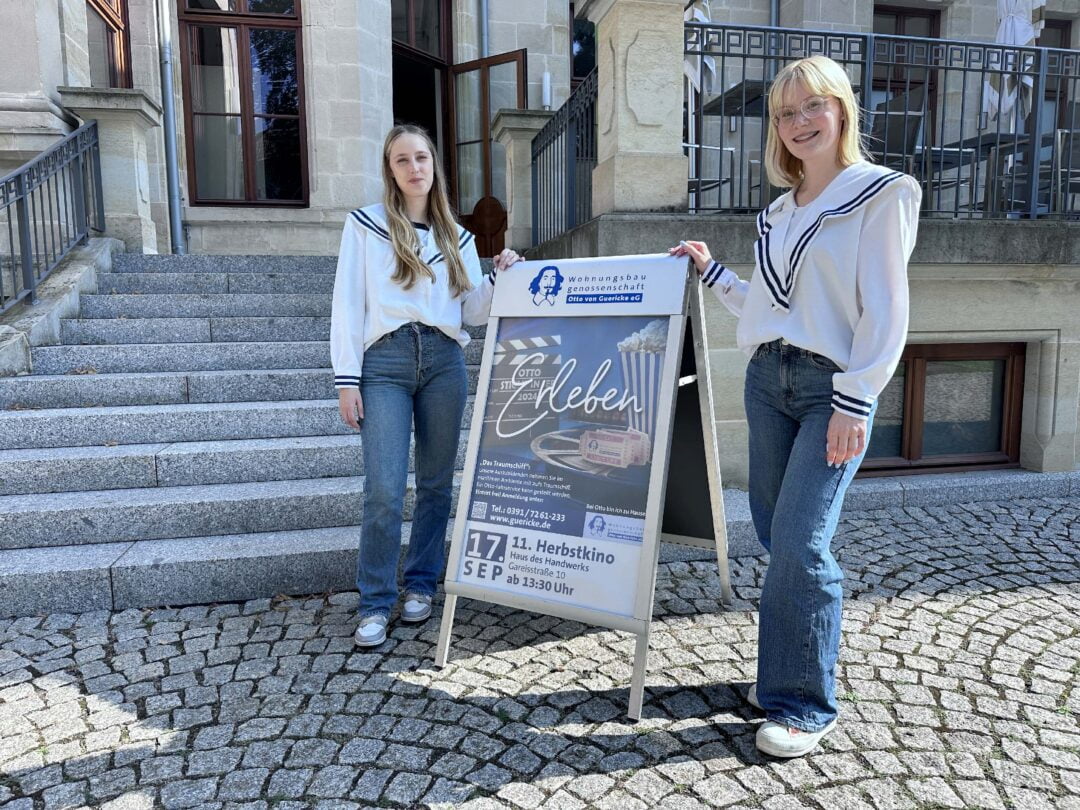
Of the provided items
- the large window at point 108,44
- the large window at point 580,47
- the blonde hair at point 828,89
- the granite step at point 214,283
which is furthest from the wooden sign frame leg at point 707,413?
the large window at point 580,47

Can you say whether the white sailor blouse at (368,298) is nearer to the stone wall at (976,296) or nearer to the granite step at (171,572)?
the granite step at (171,572)

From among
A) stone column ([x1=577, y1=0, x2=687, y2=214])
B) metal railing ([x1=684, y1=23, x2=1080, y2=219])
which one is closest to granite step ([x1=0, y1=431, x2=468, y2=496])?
stone column ([x1=577, y1=0, x2=687, y2=214])

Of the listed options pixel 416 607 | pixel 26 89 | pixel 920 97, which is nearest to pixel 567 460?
pixel 416 607

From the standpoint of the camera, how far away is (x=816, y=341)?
226 cm

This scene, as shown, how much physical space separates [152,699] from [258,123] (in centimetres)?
806

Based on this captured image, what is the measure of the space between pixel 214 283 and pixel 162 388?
5.38ft

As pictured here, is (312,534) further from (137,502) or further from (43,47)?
(43,47)

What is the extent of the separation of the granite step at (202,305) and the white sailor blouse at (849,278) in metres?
4.43

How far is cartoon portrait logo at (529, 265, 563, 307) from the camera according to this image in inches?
117

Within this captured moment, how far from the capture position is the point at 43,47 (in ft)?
22.0

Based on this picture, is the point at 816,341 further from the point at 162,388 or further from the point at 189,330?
the point at 189,330

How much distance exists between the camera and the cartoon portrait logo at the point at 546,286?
2.97m

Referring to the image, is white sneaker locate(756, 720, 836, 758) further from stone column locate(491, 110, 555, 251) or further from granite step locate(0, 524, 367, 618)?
stone column locate(491, 110, 555, 251)

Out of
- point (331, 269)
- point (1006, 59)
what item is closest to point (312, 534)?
point (331, 269)
